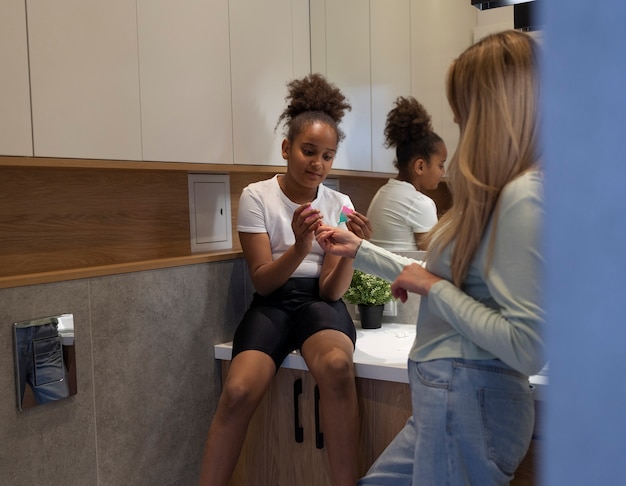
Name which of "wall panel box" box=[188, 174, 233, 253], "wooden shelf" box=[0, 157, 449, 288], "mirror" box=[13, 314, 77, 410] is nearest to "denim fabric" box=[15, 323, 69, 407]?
"mirror" box=[13, 314, 77, 410]

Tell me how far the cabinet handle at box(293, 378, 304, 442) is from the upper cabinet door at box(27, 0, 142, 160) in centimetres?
67

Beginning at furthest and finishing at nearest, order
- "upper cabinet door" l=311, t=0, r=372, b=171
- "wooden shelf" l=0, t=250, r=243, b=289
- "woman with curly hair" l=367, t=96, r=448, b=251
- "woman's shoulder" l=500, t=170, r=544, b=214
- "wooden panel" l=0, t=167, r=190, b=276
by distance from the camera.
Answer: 1. "upper cabinet door" l=311, t=0, r=372, b=171
2. "woman with curly hair" l=367, t=96, r=448, b=251
3. "wooden panel" l=0, t=167, r=190, b=276
4. "wooden shelf" l=0, t=250, r=243, b=289
5. "woman's shoulder" l=500, t=170, r=544, b=214

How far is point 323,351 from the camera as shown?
158 centimetres

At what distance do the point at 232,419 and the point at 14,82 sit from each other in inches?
33.9

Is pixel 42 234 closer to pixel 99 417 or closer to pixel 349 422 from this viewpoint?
pixel 99 417

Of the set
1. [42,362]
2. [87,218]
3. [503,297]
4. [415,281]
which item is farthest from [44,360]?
[503,297]

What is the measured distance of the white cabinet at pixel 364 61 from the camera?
1.99 m

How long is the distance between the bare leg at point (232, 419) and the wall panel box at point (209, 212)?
502 millimetres

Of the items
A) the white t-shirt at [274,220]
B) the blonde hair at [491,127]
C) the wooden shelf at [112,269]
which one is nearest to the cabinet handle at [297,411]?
the white t-shirt at [274,220]

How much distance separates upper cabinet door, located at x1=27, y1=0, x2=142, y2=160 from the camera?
53.8 inches

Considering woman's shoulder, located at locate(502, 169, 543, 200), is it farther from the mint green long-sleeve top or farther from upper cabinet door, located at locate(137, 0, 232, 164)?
upper cabinet door, located at locate(137, 0, 232, 164)

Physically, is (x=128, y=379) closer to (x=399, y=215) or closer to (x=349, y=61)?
(x=399, y=215)

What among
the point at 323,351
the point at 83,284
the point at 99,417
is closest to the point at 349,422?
the point at 323,351

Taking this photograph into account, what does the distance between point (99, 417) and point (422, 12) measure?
53.8 inches
